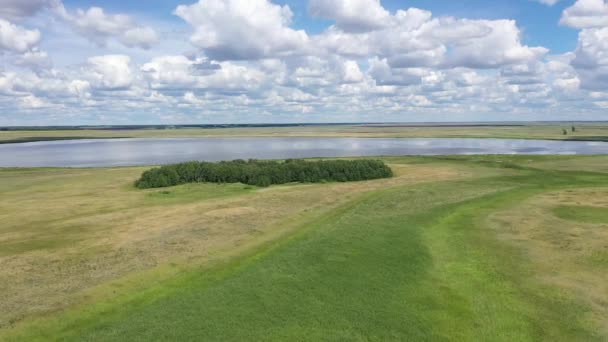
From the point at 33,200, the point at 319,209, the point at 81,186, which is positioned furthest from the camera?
the point at 81,186

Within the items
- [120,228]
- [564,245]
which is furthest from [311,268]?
[120,228]

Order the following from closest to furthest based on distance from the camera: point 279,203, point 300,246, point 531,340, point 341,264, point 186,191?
point 531,340 → point 341,264 → point 300,246 → point 279,203 → point 186,191

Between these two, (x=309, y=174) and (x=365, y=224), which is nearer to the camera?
(x=365, y=224)

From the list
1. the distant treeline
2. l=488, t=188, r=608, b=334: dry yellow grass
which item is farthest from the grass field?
the distant treeline

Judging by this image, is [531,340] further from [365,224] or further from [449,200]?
[449,200]

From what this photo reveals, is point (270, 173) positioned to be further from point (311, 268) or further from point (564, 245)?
point (564, 245)

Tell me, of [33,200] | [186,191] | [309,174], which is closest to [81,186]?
[33,200]

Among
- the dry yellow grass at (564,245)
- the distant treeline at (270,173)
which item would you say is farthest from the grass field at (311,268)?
the distant treeline at (270,173)
